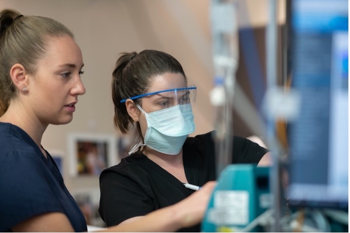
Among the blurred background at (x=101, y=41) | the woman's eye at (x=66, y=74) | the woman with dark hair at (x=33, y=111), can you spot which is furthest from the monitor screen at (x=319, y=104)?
the blurred background at (x=101, y=41)

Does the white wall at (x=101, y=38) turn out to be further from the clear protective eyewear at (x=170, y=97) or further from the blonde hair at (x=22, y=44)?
the blonde hair at (x=22, y=44)

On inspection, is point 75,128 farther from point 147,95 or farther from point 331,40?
point 331,40

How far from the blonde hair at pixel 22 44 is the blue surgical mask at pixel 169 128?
398 millimetres

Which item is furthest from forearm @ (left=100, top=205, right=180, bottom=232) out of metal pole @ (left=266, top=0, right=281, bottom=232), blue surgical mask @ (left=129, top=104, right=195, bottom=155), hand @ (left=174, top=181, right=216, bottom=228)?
blue surgical mask @ (left=129, top=104, right=195, bottom=155)

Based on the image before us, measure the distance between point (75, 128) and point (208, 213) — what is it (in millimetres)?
2390

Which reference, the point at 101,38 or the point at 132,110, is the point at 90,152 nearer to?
the point at 101,38

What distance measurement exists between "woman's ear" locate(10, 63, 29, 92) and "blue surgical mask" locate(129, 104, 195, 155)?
446mm

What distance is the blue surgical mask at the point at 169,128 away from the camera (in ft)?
5.07

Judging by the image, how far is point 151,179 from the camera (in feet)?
4.83

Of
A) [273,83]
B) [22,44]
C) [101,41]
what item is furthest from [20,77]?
[101,41]

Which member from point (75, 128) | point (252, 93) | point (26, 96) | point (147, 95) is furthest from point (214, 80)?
point (75, 128)

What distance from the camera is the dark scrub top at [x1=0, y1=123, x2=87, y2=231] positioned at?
105 centimetres

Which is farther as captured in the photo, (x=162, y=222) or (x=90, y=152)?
(x=90, y=152)

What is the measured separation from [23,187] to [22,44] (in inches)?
15.5
